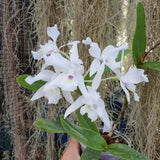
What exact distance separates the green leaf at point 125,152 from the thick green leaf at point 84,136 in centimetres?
2

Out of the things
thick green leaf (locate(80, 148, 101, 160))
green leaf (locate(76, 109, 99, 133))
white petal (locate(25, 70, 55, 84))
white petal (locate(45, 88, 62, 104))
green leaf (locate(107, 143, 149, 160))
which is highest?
white petal (locate(25, 70, 55, 84))

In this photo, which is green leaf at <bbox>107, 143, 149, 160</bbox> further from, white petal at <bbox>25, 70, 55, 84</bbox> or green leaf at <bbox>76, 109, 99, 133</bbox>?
white petal at <bbox>25, 70, 55, 84</bbox>

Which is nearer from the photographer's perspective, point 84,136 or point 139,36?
point 84,136

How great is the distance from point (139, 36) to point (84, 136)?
338 millimetres

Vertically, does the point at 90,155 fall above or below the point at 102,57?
below

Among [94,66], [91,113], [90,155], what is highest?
[94,66]

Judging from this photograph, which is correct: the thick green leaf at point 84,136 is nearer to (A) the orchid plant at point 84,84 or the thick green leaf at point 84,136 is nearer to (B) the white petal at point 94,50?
(A) the orchid plant at point 84,84

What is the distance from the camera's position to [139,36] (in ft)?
1.79

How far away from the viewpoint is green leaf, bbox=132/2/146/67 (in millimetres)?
526

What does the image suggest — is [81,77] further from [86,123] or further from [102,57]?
[86,123]

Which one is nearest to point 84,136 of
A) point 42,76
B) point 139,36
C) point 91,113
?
point 91,113

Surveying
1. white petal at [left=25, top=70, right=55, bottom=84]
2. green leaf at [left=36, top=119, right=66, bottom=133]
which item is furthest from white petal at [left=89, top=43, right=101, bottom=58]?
green leaf at [left=36, top=119, right=66, bottom=133]

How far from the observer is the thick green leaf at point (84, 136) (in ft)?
1.33

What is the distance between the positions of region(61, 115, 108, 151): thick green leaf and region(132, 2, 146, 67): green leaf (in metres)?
0.27
